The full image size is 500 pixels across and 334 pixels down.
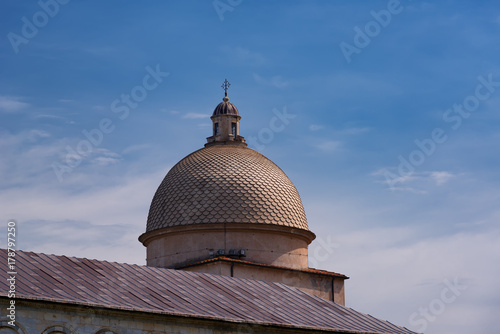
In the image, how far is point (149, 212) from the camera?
38.8 m

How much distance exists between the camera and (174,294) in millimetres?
25188

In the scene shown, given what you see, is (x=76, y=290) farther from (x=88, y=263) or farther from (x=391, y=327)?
(x=391, y=327)

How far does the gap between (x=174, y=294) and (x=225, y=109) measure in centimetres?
1632

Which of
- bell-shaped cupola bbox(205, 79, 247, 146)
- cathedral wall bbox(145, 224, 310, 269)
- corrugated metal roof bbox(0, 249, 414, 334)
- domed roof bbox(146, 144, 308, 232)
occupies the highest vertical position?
bell-shaped cupola bbox(205, 79, 247, 146)

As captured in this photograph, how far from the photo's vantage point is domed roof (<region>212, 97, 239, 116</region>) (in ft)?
132

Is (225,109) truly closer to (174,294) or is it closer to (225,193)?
(225,193)

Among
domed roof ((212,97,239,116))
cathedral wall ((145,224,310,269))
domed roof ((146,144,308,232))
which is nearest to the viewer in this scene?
cathedral wall ((145,224,310,269))

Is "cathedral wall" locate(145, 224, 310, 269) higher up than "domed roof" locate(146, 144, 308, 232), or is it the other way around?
"domed roof" locate(146, 144, 308, 232)

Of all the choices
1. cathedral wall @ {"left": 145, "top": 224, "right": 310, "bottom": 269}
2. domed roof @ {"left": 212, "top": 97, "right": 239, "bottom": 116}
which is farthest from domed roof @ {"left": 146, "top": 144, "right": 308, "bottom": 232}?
domed roof @ {"left": 212, "top": 97, "right": 239, "bottom": 116}

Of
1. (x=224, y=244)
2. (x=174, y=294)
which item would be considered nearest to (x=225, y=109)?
(x=224, y=244)

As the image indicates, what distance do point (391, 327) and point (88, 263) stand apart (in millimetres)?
8892

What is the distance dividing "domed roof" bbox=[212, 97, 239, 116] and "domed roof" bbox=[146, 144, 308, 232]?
145 centimetres

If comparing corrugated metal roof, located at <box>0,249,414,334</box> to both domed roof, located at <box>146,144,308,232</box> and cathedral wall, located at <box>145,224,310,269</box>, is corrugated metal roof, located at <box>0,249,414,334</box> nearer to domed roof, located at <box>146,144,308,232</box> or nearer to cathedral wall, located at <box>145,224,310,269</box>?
cathedral wall, located at <box>145,224,310,269</box>

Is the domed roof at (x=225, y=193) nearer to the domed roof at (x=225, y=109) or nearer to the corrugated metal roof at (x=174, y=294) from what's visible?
the domed roof at (x=225, y=109)
